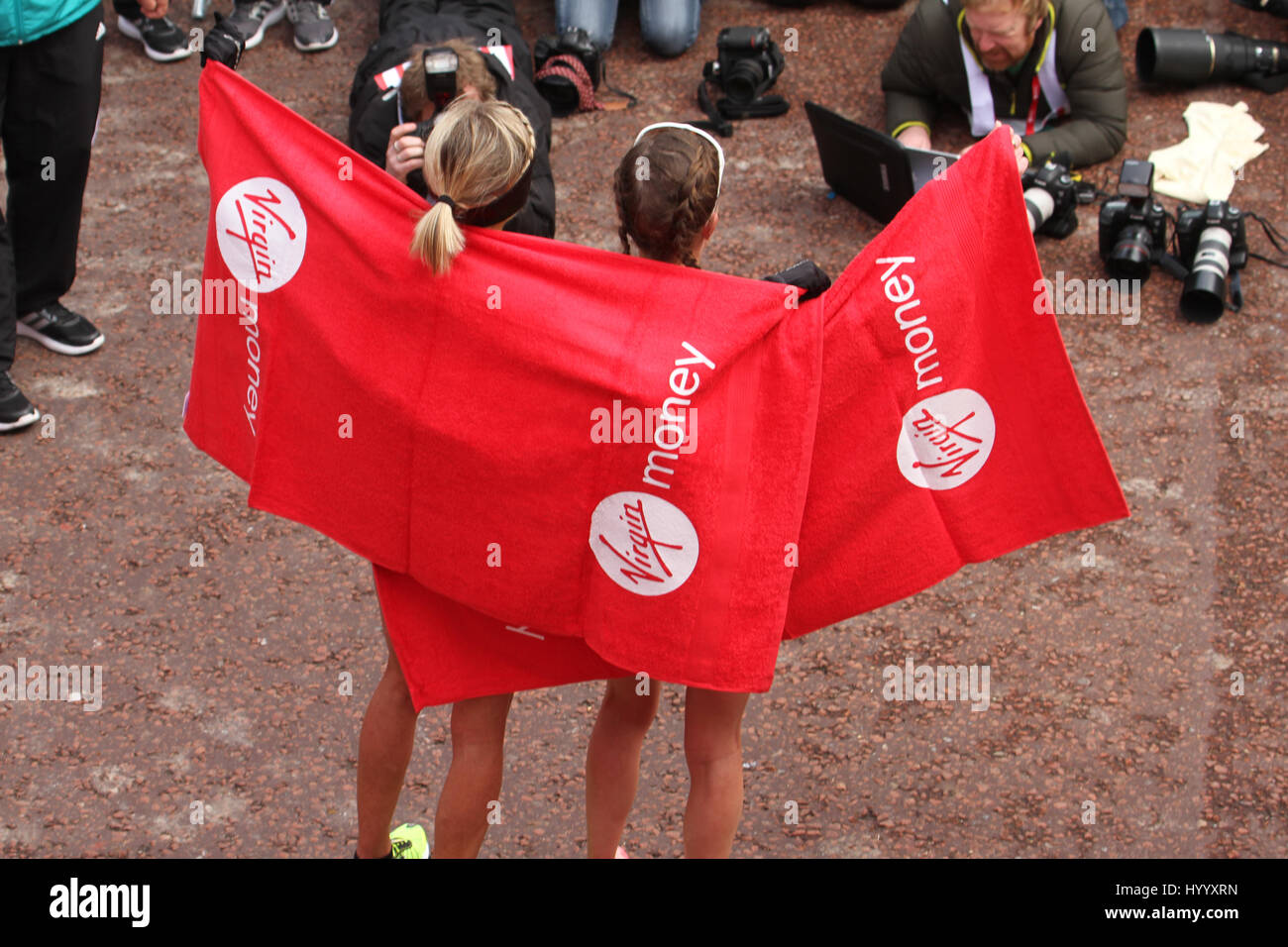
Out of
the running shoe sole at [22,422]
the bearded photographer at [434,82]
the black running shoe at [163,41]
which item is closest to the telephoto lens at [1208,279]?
the bearded photographer at [434,82]

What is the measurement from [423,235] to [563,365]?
35 cm

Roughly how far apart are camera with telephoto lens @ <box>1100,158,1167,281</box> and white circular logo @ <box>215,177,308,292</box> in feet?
11.5

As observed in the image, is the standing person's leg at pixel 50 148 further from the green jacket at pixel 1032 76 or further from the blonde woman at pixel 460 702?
the green jacket at pixel 1032 76

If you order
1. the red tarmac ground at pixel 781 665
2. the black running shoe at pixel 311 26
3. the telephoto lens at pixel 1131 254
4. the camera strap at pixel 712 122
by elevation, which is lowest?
the red tarmac ground at pixel 781 665

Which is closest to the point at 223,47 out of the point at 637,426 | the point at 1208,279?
the point at 637,426

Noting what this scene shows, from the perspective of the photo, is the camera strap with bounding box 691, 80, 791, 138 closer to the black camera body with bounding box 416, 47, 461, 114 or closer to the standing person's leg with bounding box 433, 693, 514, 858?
the black camera body with bounding box 416, 47, 461, 114

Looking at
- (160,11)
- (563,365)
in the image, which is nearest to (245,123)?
(563,365)

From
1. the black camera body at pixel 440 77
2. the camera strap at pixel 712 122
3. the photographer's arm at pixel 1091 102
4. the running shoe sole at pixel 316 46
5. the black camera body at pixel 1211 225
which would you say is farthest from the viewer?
the running shoe sole at pixel 316 46

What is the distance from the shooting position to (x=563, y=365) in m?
2.63

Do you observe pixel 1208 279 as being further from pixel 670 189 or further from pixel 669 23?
pixel 670 189

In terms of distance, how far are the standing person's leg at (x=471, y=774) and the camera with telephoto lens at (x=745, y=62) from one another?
4126 mm

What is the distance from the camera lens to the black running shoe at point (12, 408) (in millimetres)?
4656

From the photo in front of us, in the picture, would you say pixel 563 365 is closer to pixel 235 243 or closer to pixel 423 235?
pixel 423 235

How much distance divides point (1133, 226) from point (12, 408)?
4.08 m
